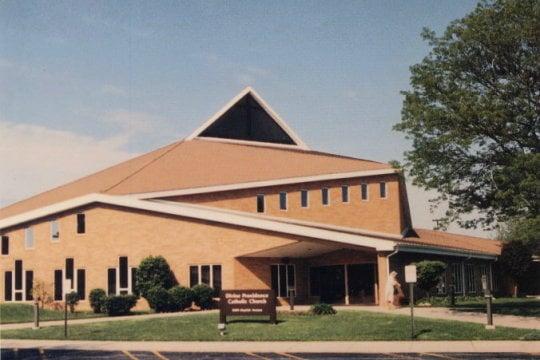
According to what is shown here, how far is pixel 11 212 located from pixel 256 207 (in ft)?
56.9

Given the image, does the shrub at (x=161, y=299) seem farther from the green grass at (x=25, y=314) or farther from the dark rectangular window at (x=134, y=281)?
the green grass at (x=25, y=314)

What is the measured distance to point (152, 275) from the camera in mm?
36562

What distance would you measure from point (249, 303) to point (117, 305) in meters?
9.95

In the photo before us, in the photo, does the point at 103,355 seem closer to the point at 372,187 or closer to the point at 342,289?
the point at 342,289

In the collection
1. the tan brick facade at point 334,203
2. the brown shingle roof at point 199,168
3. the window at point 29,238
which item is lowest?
the window at point 29,238

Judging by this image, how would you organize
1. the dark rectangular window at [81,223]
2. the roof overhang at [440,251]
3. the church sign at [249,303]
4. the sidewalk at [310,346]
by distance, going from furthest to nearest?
the dark rectangular window at [81,223]
the roof overhang at [440,251]
the church sign at [249,303]
the sidewalk at [310,346]

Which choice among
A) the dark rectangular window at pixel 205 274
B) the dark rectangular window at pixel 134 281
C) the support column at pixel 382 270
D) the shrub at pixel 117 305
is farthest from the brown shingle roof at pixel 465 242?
the shrub at pixel 117 305

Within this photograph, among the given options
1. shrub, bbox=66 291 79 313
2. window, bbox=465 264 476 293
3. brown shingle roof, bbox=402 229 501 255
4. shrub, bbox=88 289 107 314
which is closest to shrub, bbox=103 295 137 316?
shrub, bbox=88 289 107 314

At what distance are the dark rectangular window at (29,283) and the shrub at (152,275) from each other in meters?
7.33

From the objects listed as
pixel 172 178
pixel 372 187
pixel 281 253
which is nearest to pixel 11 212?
pixel 172 178

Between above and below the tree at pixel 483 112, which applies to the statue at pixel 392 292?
below

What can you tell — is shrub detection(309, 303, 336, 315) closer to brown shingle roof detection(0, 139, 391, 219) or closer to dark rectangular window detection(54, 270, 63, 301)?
brown shingle roof detection(0, 139, 391, 219)

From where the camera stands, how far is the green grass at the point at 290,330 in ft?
73.8

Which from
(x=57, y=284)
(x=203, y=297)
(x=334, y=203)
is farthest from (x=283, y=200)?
(x=57, y=284)
